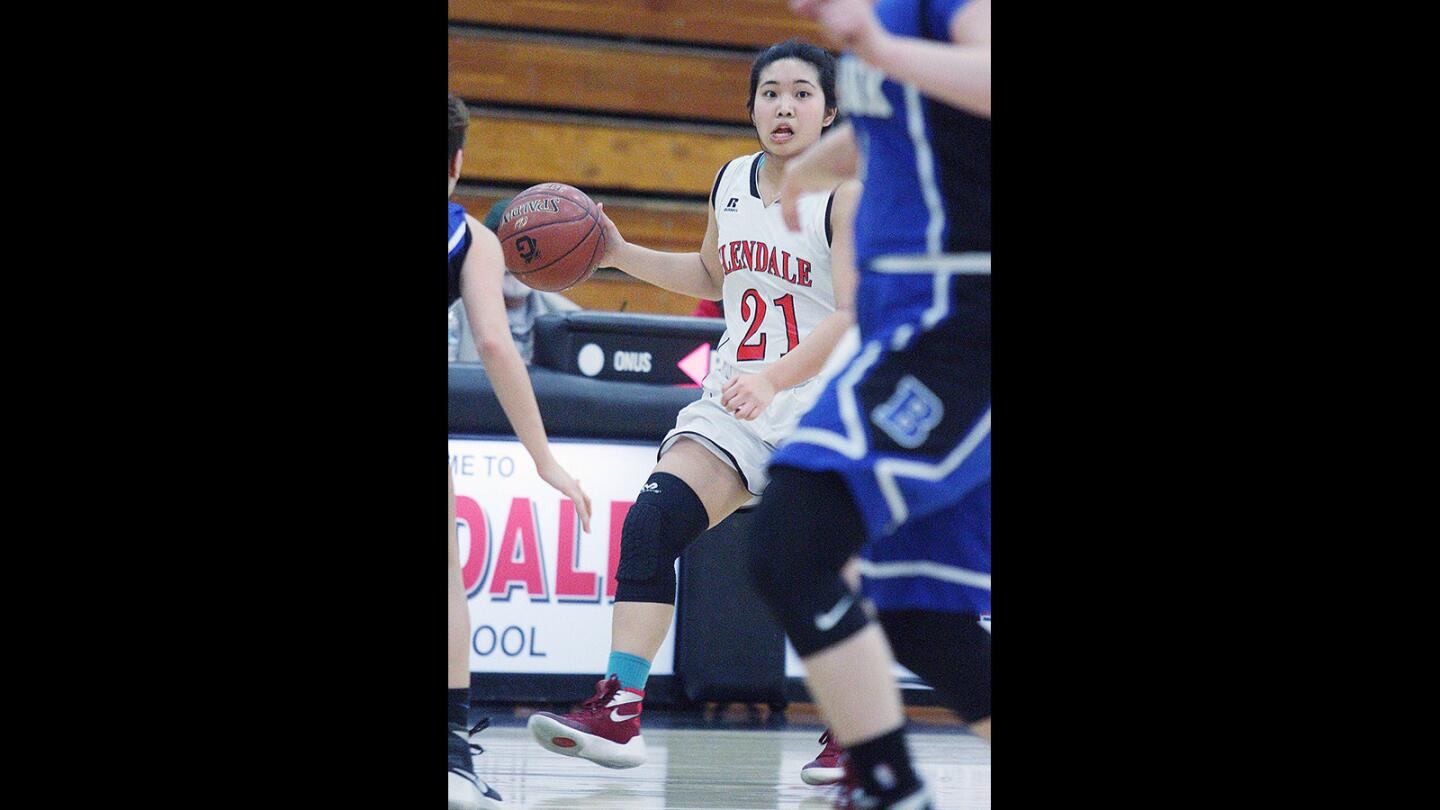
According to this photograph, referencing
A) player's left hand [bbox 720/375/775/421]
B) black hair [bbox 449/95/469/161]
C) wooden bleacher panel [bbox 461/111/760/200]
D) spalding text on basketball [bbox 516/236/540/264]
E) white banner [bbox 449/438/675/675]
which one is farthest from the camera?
wooden bleacher panel [bbox 461/111/760/200]

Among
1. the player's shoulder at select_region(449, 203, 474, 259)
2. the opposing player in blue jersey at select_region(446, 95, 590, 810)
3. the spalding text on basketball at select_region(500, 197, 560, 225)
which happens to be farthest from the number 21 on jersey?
the player's shoulder at select_region(449, 203, 474, 259)

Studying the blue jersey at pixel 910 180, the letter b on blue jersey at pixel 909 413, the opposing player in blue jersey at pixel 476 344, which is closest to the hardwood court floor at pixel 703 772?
the opposing player in blue jersey at pixel 476 344

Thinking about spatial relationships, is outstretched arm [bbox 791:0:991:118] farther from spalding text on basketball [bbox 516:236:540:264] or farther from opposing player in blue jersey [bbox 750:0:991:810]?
spalding text on basketball [bbox 516:236:540:264]

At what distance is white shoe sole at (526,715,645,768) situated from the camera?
2971 mm

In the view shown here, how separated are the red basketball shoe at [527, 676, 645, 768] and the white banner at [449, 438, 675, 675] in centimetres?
107

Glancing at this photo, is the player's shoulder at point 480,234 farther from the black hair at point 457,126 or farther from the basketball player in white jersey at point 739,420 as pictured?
the basketball player in white jersey at point 739,420

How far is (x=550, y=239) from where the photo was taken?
3.21 metres

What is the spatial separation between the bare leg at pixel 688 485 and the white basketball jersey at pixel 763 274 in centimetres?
25

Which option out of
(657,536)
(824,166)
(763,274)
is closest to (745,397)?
(824,166)
